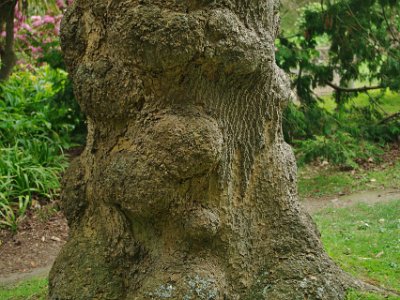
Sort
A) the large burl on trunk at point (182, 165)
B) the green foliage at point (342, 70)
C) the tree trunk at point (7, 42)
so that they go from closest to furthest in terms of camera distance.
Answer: the large burl on trunk at point (182, 165) → the green foliage at point (342, 70) → the tree trunk at point (7, 42)

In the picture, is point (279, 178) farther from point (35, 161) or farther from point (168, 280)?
point (35, 161)

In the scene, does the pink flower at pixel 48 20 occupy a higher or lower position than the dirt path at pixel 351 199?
higher

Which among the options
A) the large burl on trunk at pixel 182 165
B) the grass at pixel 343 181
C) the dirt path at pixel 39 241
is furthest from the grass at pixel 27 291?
the grass at pixel 343 181

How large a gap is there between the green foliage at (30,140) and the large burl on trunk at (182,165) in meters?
4.37

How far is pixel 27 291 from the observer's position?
192 inches

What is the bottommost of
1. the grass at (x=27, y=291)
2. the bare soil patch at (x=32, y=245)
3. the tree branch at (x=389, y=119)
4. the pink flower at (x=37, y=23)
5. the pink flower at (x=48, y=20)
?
the bare soil patch at (x=32, y=245)

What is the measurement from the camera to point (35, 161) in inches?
330

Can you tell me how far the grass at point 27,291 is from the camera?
445cm

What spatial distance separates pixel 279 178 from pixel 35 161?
5.68 m

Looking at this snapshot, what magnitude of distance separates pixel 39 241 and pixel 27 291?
2.17 meters

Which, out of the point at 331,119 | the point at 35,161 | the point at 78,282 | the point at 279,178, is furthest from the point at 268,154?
the point at 331,119

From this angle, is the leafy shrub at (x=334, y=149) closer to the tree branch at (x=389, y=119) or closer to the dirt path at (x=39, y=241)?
the dirt path at (x=39, y=241)

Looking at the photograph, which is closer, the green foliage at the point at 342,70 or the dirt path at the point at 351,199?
the dirt path at the point at 351,199

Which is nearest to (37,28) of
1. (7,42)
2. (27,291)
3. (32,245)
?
(7,42)
